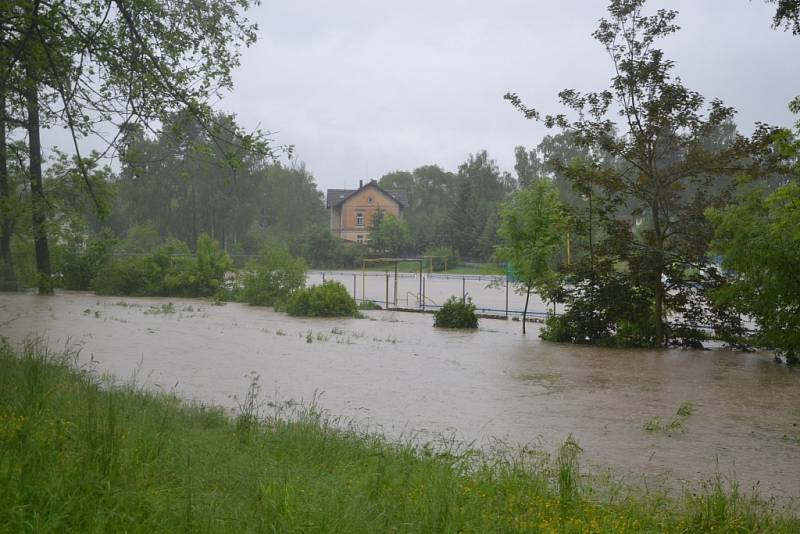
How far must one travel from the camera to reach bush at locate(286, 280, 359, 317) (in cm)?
2711

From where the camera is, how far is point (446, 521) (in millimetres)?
4527

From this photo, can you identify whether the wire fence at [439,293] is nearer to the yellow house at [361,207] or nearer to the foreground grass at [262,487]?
the foreground grass at [262,487]

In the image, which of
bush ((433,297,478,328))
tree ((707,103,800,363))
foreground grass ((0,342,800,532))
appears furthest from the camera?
bush ((433,297,478,328))

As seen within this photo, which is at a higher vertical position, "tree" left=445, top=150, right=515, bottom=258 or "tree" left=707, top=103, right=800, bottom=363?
"tree" left=445, top=150, right=515, bottom=258

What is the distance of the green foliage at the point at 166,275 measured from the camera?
111 feet

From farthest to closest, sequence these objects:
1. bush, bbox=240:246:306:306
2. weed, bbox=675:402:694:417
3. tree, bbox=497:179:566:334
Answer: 1. bush, bbox=240:246:306:306
2. tree, bbox=497:179:566:334
3. weed, bbox=675:402:694:417

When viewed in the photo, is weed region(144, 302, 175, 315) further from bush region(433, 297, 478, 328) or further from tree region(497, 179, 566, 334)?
tree region(497, 179, 566, 334)

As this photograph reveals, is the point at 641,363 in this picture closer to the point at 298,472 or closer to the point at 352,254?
the point at 298,472

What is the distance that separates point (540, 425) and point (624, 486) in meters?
3.02

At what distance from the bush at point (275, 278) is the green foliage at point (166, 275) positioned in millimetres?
3612

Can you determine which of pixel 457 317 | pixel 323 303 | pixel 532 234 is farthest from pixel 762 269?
pixel 323 303

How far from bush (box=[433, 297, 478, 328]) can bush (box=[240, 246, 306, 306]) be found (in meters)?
8.59

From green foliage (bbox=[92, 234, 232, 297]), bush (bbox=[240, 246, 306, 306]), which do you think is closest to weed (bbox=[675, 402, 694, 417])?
bush (bbox=[240, 246, 306, 306])

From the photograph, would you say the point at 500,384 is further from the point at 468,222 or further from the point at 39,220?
the point at 468,222
